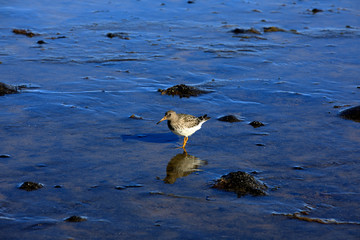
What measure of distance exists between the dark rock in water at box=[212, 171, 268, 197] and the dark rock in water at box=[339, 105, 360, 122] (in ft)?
12.6

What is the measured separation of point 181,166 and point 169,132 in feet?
5.50

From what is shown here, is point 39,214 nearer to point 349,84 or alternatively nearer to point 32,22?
point 349,84

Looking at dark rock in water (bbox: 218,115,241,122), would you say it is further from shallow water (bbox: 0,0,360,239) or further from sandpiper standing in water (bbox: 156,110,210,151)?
sandpiper standing in water (bbox: 156,110,210,151)

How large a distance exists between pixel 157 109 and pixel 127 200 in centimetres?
406

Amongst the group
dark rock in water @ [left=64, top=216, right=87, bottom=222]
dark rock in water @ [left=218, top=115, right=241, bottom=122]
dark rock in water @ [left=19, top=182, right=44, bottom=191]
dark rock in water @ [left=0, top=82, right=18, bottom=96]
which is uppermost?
dark rock in water @ [left=0, top=82, right=18, bottom=96]

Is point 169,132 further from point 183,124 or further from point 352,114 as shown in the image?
point 352,114

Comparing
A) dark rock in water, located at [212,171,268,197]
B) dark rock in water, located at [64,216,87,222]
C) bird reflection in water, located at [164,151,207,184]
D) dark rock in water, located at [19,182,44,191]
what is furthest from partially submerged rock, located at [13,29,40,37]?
dark rock in water, located at [64,216,87,222]

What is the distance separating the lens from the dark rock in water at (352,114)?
10344 millimetres

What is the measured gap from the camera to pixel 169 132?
9.86 meters

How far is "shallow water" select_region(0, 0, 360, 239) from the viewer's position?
657 cm

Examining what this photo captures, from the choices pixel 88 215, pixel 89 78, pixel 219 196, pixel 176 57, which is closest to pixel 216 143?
pixel 219 196

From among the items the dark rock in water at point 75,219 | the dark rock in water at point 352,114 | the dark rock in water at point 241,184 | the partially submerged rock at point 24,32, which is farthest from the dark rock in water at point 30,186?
the partially submerged rock at point 24,32

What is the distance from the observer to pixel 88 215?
6520mm

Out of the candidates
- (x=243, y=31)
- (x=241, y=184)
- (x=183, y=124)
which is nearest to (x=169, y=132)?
(x=183, y=124)
